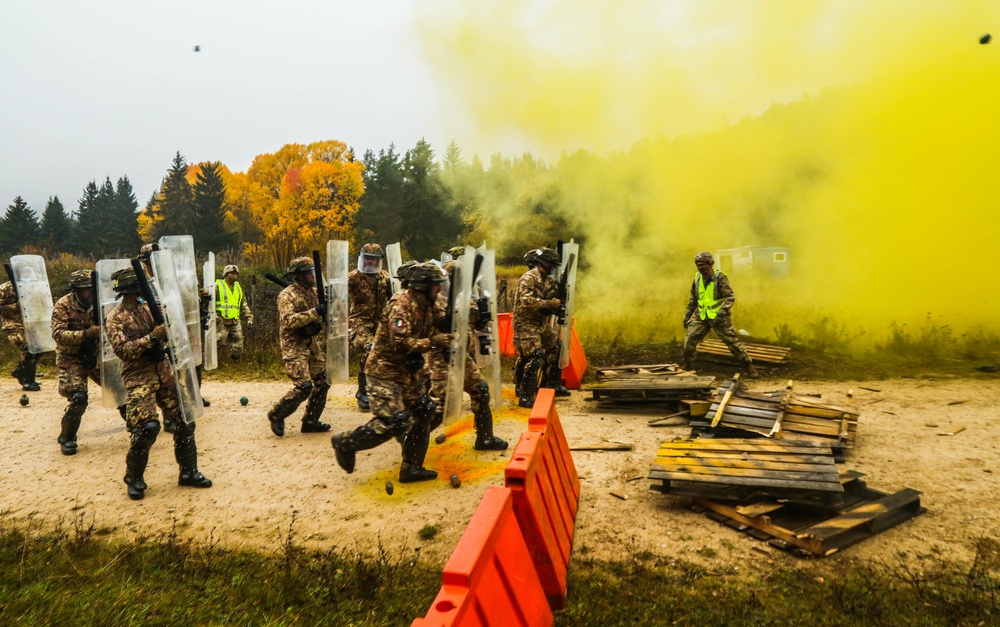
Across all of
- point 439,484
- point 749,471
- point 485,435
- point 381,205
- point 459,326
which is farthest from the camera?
point 381,205

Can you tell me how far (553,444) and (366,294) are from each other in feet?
14.6

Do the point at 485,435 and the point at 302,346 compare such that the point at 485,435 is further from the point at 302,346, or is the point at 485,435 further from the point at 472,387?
the point at 302,346

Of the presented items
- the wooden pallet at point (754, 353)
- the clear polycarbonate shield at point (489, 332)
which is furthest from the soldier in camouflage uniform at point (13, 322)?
the wooden pallet at point (754, 353)

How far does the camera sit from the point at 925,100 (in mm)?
12961

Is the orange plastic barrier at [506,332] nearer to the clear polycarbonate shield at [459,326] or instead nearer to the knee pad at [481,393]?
the knee pad at [481,393]

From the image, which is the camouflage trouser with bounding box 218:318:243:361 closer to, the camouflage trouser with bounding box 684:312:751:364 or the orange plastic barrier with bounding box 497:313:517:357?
the orange plastic barrier with bounding box 497:313:517:357

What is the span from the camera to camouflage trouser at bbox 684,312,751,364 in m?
9.66

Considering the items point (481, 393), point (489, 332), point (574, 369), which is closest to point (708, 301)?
point (574, 369)

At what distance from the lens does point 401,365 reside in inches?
212

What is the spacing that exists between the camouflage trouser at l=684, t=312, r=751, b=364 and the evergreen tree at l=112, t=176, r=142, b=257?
44.7 metres

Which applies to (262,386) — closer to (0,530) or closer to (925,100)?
(0,530)

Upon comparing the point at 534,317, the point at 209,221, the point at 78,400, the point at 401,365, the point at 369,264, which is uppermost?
the point at 209,221

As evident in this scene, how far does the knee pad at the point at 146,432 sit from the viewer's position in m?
5.32

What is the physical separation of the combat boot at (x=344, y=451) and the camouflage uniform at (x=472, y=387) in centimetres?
81
